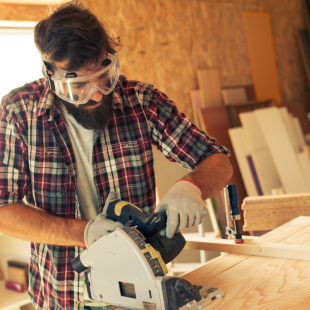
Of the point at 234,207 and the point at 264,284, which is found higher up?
the point at 234,207

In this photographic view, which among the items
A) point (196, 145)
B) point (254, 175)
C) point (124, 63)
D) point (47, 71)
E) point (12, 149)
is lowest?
point (254, 175)

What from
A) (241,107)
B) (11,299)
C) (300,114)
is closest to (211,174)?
(11,299)

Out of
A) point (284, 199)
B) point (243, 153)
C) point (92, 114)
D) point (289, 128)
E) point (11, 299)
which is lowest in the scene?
point (11, 299)

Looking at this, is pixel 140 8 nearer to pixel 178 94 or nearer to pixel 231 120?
pixel 178 94

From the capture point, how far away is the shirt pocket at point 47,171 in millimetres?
1501

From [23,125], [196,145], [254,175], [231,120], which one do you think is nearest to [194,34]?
[231,120]

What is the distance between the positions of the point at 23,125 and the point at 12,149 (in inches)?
4.4

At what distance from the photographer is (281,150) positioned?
409 cm

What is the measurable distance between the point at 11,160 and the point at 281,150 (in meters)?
3.33

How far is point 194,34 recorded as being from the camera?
Result: 4.54 metres

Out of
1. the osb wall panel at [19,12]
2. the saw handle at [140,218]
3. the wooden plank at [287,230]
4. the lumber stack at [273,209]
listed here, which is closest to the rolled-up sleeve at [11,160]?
the saw handle at [140,218]

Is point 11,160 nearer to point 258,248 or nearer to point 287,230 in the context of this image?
point 258,248

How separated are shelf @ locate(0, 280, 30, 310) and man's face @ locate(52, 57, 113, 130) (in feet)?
6.90

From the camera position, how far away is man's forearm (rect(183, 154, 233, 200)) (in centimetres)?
152
